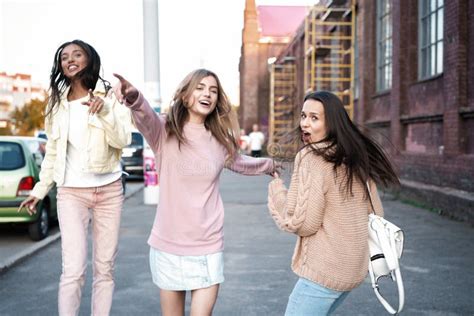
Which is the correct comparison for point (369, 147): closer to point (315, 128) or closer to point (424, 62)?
point (315, 128)

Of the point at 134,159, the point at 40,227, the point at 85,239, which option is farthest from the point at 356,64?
the point at 85,239

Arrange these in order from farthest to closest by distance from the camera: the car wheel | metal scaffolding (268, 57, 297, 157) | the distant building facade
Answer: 1. the distant building facade
2. metal scaffolding (268, 57, 297, 157)
3. the car wheel

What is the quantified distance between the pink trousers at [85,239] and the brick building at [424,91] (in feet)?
18.8

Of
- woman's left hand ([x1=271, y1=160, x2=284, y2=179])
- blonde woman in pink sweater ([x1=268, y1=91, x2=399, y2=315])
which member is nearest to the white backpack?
blonde woman in pink sweater ([x1=268, y1=91, x2=399, y2=315])

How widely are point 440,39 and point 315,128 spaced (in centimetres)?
1100

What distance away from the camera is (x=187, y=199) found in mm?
3191

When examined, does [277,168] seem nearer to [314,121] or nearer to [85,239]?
[314,121]

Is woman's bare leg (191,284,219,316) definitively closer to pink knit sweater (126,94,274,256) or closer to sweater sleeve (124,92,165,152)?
pink knit sweater (126,94,274,256)

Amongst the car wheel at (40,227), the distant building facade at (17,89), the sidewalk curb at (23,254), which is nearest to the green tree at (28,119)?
the distant building facade at (17,89)

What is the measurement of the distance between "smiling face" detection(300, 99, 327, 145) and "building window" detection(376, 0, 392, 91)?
14012 mm

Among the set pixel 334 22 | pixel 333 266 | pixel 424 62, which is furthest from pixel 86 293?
pixel 334 22

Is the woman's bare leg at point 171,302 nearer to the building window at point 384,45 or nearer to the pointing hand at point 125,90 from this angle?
the pointing hand at point 125,90

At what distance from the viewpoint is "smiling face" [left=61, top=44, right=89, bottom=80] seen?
3.74m

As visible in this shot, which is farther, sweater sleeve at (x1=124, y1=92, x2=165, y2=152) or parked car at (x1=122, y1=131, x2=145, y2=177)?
parked car at (x1=122, y1=131, x2=145, y2=177)
